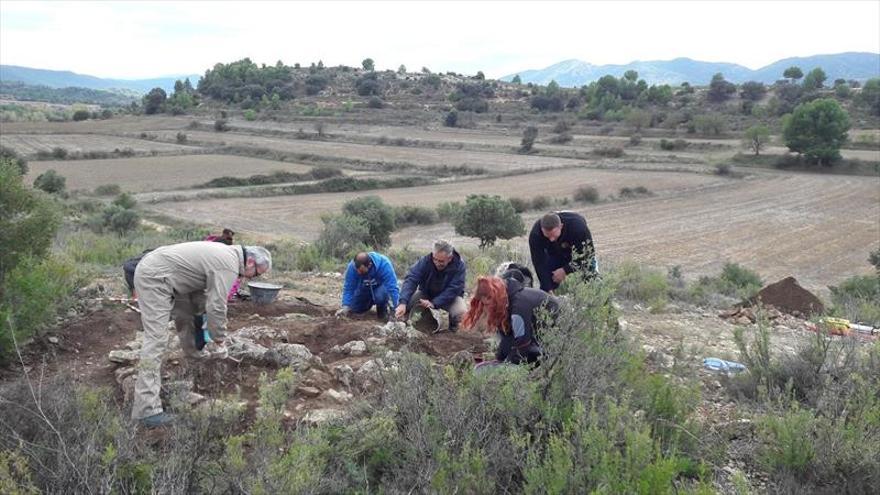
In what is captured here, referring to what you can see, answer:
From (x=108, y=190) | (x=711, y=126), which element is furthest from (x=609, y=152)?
(x=108, y=190)

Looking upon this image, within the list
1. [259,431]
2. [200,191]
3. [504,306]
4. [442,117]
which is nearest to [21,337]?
[259,431]


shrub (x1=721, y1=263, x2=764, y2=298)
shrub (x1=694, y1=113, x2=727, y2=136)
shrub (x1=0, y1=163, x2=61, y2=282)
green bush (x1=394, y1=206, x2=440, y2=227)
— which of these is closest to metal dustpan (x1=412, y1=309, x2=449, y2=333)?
shrub (x1=0, y1=163, x2=61, y2=282)

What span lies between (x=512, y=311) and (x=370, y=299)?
282 centimetres

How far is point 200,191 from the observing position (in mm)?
37500

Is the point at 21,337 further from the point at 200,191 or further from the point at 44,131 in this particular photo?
the point at 44,131

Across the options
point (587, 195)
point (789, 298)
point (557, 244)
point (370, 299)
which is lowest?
point (587, 195)

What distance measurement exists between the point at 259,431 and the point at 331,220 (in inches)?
566

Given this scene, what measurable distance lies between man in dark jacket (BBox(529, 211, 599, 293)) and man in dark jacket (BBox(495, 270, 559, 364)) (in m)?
1.34

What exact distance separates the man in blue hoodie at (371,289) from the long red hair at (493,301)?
7.48 feet

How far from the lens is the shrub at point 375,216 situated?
22781 mm

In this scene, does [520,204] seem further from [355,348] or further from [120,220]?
[355,348]

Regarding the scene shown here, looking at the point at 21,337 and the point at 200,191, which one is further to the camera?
the point at 200,191

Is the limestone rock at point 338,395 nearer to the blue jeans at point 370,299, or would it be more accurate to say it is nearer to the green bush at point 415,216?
the blue jeans at point 370,299

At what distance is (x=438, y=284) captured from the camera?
23.9ft
